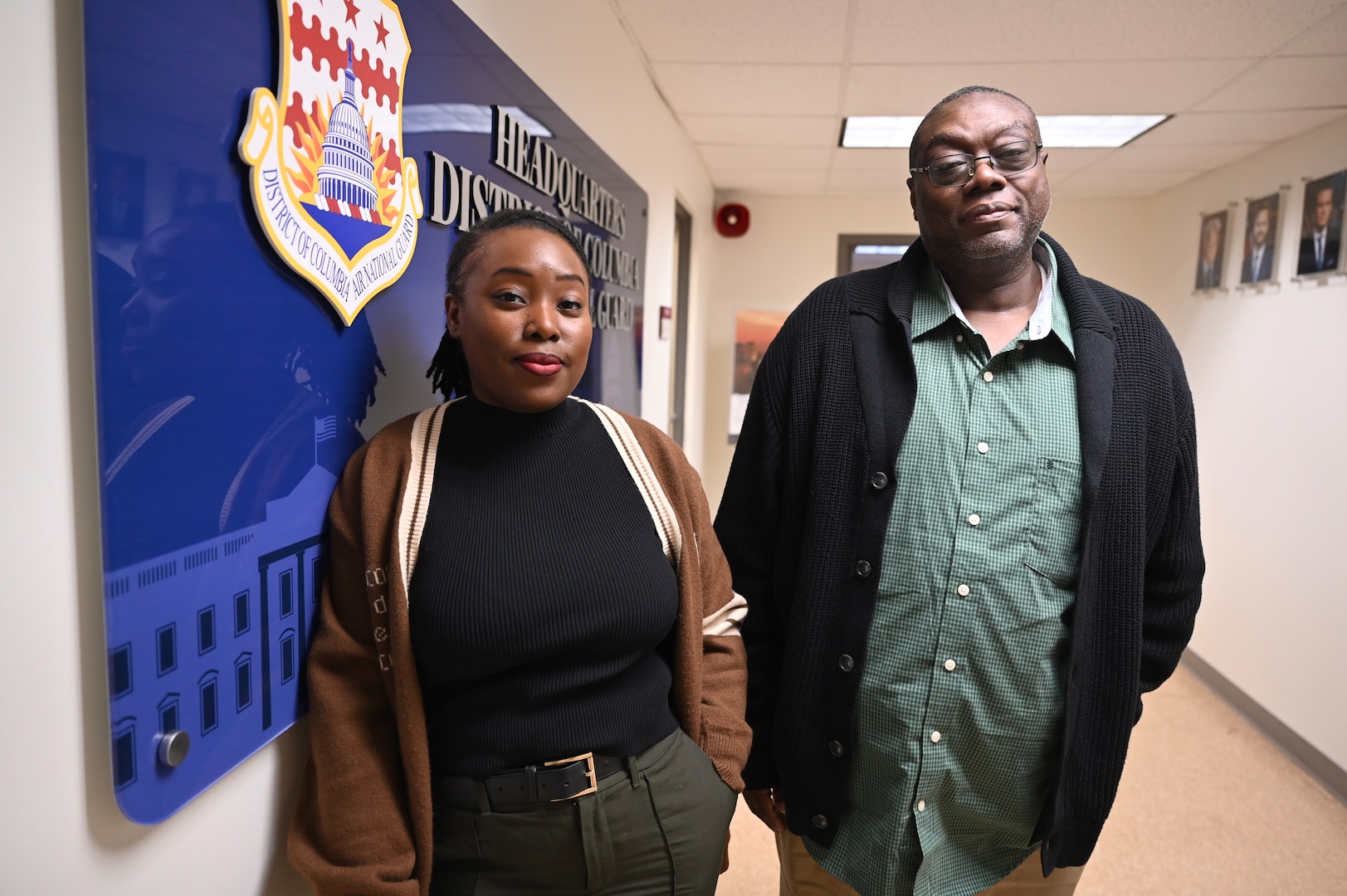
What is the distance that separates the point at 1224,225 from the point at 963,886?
4062 mm

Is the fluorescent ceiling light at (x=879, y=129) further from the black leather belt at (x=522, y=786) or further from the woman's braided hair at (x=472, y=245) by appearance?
the black leather belt at (x=522, y=786)

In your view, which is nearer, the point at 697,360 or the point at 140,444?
the point at 140,444

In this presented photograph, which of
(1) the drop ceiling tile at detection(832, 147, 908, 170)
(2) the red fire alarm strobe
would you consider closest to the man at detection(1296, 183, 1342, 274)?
(1) the drop ceiling tile at detection(832, 147, 908, 170)

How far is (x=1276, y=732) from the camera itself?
11.1 feet

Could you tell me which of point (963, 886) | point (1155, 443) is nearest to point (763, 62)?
point (1155, 443)

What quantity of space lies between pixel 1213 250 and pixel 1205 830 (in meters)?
2.90

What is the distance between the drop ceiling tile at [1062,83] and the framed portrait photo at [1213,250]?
1.12 m

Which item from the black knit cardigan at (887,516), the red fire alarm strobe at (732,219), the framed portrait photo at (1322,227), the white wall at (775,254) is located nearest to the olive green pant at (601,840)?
the black knit cardigan at (887,516)

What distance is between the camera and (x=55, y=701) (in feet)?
2.25

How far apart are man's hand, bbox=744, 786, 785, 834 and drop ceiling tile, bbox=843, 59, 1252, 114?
8.21 ft

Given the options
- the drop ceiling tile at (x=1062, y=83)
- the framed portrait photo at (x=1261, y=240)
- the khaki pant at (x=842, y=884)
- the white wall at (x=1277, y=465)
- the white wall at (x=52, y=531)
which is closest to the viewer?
the white wall at (x=52, y=531)

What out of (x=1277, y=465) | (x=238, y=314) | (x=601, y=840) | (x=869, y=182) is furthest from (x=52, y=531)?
(x=869, y=182)

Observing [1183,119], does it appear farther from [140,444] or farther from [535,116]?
[140,444]

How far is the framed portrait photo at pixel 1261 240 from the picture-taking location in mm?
3641
